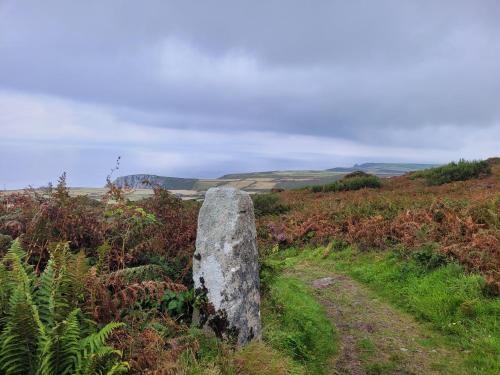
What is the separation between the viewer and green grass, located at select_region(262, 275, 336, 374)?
6832 millimetres

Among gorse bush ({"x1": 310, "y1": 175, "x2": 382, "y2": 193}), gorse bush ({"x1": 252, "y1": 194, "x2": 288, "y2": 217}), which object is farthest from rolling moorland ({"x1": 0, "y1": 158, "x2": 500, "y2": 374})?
gorse bush ({"x1": 310, "y1": 175, "x2": 382, "y2": 193})

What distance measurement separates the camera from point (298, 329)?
7.67 meters

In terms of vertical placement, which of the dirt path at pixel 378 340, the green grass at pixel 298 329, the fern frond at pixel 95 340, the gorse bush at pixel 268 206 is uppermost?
the fern frond at pixel 95 340

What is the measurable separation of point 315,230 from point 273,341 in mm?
9568

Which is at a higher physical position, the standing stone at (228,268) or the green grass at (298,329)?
the standing stone at (228,268)

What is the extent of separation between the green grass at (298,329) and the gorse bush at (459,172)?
17940 millimetres

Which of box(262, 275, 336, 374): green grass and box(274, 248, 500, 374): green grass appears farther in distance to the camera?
box(274, 248, 500, 374): green grass

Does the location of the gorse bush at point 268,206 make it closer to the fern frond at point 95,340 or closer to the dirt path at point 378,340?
the dirt path at point 378,340

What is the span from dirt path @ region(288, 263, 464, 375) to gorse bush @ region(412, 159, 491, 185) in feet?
53.5

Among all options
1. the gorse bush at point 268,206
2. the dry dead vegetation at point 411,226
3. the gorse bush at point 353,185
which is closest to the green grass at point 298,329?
the dry dead vegetation at point 411,226

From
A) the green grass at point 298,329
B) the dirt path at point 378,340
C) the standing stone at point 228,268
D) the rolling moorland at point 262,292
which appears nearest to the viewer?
the rolling moorland at point 262,292

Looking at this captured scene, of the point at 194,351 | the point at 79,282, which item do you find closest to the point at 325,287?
the point at 194,351

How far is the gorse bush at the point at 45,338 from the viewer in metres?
3.75

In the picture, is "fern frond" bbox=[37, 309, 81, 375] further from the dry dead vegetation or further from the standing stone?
the dry dead vegetation
